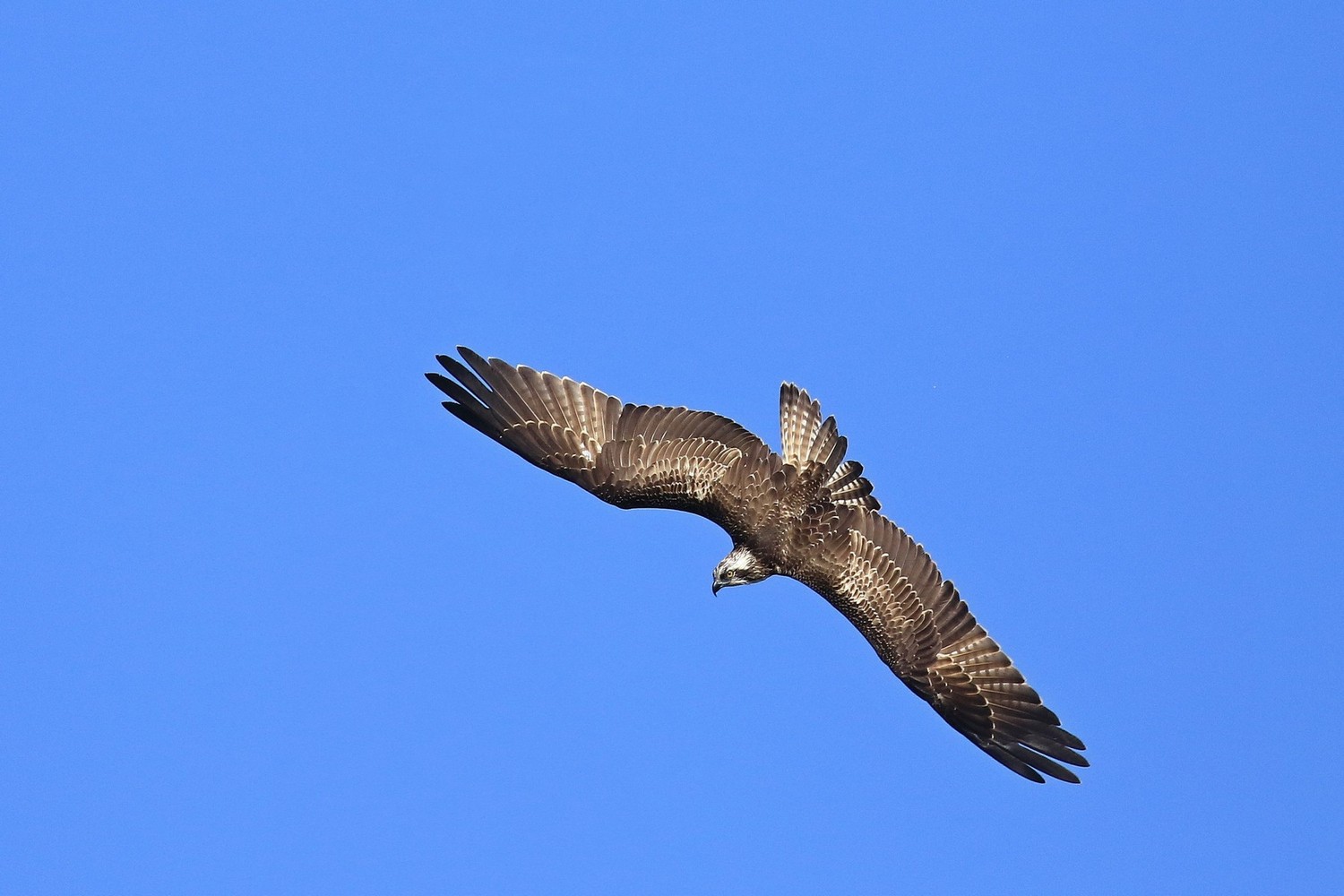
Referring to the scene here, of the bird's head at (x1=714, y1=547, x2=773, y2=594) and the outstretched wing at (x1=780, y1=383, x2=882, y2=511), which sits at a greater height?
the outstretched wing at (x1=780, y1=383, x2=882, y2=511)

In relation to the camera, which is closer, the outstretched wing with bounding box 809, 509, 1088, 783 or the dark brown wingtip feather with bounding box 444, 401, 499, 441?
the outstretched wing with bounding box 809, 509, 1088, 783

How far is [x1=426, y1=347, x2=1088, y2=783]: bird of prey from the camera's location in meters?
17.5

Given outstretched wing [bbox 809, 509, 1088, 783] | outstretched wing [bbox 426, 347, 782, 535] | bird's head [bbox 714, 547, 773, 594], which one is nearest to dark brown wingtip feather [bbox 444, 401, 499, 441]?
outstretched wing [bbox 426, 347, 782, 535]

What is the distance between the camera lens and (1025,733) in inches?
685

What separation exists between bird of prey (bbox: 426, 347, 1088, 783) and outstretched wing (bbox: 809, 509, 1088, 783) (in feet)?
0.04

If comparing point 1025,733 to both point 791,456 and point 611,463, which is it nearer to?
point 791,456

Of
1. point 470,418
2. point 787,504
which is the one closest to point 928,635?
point 787,504

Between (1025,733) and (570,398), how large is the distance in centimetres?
586

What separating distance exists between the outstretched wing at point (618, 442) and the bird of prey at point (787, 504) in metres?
0.01

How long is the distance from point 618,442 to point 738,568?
1.82 meters

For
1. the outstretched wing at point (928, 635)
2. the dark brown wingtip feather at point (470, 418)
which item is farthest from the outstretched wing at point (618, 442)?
the outstretched wing at point (928, 635)

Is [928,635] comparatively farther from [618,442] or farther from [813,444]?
[618,442]

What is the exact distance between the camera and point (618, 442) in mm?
17859

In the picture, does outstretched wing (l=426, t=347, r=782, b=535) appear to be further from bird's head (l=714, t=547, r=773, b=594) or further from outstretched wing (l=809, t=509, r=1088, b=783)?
outstretched wing (l=809, t=509, r=1088, b=783)
